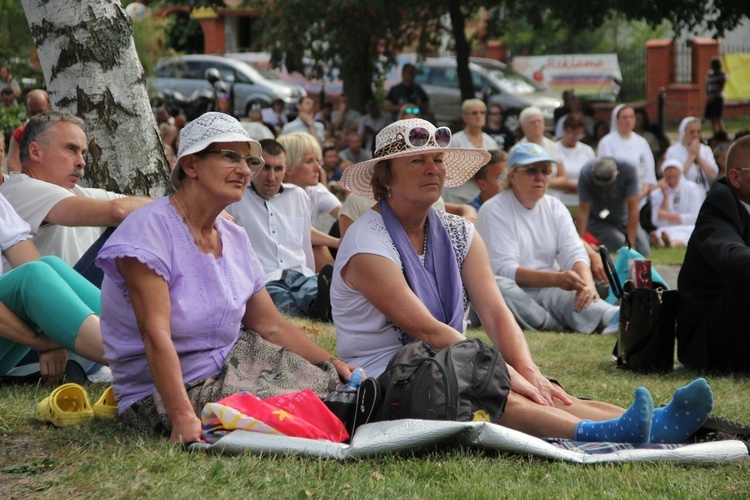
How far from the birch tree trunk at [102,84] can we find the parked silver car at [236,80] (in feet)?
68.3

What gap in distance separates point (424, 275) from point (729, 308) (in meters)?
2.49

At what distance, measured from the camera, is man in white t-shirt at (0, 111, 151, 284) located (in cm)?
543

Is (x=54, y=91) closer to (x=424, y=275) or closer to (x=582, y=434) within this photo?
(x=424, y=275)

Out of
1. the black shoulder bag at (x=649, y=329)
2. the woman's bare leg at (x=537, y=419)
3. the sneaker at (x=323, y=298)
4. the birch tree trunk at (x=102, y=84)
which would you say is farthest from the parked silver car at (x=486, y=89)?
the woman's bare leg at (x=537, y=419)

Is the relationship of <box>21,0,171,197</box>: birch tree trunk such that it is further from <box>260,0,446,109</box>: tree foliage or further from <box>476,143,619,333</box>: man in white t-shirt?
<box>260,0,446,109</box>: tree foliage

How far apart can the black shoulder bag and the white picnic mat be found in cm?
266

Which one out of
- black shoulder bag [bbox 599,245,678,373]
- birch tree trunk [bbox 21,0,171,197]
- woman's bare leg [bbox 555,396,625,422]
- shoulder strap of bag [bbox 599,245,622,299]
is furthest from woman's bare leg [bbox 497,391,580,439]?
birch tree trunk [bbox 21,0,171,197]

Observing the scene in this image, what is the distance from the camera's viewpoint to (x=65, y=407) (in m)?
4.58

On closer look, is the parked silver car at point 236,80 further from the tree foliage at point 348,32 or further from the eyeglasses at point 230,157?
the eyeglasses at point 230,157

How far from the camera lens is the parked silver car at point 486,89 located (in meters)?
25.8

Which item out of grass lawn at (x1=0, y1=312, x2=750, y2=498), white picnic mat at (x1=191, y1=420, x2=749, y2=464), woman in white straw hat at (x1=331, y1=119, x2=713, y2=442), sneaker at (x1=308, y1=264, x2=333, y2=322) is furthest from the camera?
sneaker at (x1=308, y1=264, x2=333, y2=322)

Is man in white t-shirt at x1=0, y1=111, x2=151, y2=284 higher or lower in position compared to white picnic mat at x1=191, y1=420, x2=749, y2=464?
higher

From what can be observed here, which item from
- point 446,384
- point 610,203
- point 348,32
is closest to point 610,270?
point 446,384

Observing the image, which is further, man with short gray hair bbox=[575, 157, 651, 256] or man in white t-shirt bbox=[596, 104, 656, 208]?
man in white t-shirt bbox=[596, 104, 656, 208]
